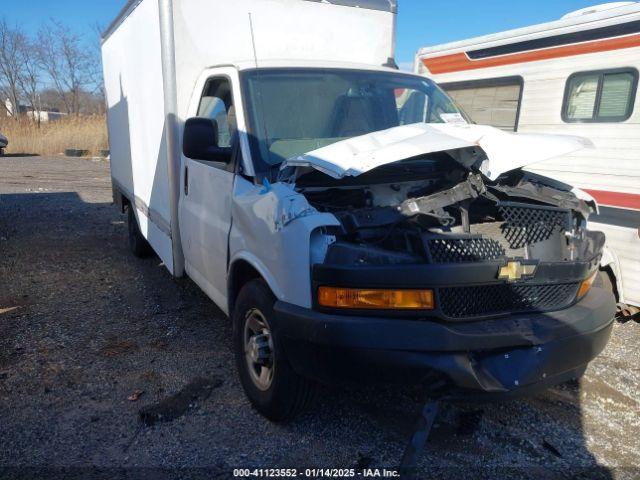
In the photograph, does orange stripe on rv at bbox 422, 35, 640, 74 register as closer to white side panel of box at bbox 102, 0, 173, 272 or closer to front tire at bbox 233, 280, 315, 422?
white side panel of box at bbox 102, 0, 173, 272

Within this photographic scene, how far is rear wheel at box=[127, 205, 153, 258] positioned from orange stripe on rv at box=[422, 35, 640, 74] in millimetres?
4167

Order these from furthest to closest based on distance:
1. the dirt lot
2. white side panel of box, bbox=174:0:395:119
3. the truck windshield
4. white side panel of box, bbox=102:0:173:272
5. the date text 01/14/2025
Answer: white side panel of box, bbox=102:0:173:272
white side panel of box, bbox=174:0:395:119
the truck windshield
the dirt lot
the date text 01/14/2025

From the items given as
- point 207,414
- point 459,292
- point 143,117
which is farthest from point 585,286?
point 143,117

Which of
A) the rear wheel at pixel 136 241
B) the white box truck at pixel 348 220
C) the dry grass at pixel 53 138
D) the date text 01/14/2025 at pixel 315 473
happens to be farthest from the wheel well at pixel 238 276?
the dry grass at pixel 53 138

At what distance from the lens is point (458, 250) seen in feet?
8.18

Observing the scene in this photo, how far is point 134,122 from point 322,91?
2.77 metres

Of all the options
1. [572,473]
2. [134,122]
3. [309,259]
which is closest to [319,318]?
[309,259]

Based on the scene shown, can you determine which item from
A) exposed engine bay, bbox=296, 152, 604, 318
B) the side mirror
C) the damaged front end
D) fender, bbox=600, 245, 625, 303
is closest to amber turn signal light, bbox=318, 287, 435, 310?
the damaged front end

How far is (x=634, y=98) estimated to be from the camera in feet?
14.5

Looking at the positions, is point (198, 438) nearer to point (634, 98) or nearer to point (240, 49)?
point (240, 49)

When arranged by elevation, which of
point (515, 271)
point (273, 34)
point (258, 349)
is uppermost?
point (273, 34)

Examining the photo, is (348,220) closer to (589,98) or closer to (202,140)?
(202,140)

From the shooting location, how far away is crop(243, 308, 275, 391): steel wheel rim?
3.02 meters

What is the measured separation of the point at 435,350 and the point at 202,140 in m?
1.92
